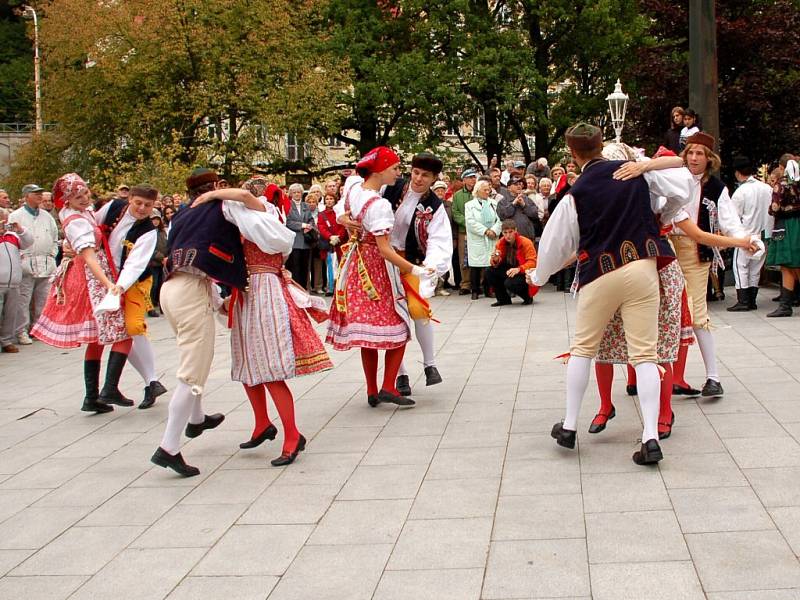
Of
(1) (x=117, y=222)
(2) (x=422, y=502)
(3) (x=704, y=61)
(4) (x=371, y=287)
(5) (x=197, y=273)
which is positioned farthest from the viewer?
(3) (x=704, y=61)

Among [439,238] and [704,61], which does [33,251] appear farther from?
[704,61]

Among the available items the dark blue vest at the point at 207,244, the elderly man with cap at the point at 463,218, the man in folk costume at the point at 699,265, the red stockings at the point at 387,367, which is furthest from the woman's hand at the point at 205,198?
the elderly man with cap at the point at 463,218

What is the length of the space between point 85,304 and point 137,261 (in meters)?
1.11

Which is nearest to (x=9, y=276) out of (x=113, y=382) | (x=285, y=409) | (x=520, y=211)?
(x=113, y=382)

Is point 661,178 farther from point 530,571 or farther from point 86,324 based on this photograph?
point 86,324

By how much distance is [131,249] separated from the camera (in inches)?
296

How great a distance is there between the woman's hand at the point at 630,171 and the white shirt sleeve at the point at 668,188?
81 millimetres

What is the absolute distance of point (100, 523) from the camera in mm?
5293

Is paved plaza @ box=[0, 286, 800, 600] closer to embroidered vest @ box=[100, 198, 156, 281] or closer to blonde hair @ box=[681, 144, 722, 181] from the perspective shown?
embroidered vest @ box=[100, 198, 156, 281]

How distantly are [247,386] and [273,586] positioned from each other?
7.15 ft

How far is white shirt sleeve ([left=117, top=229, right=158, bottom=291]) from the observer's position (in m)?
6.98

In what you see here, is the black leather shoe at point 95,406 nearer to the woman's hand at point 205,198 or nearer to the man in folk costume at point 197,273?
the man in folk costume at point 197,273

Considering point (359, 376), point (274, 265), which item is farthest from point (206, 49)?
point (274, 265)

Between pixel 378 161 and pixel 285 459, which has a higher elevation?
pixel 378 161
